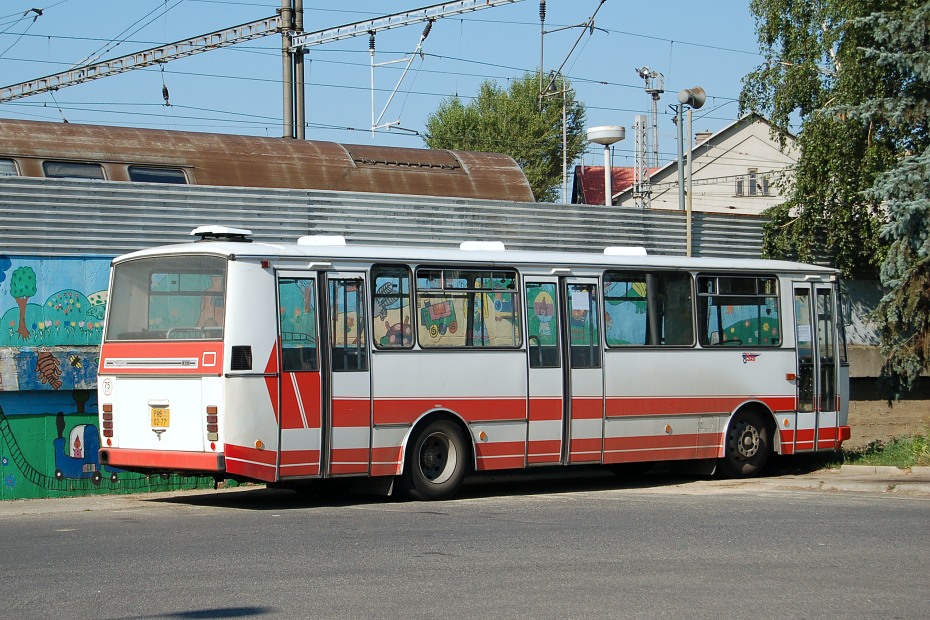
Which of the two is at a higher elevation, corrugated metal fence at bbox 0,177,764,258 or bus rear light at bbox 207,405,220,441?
corrugated metal fence at bbox 0,177,764,258

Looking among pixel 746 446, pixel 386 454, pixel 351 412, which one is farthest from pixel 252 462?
pixel 746 446

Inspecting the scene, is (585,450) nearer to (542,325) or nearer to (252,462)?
(542,325)

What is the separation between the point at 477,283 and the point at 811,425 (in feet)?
18.8

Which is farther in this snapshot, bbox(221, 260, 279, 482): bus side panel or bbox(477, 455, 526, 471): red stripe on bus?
bbox(477, 455, 526, 471): red stripe on bus

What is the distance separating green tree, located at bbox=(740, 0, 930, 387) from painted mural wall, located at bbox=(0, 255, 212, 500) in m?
10.5

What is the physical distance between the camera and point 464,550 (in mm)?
9492

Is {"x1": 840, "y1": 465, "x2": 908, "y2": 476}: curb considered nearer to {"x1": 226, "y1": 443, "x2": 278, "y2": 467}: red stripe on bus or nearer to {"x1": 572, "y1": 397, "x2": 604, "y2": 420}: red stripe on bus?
{"x1": 572, "y1": 397, "x2": 604, "y2": 420}: red stripe on bus

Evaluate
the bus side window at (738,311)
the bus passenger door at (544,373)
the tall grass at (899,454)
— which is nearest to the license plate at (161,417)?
the bus passenger door at (544,373)

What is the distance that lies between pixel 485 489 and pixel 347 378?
3.33 metres

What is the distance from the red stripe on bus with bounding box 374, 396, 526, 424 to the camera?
43.3ft

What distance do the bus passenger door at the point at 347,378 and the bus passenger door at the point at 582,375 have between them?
108 inches

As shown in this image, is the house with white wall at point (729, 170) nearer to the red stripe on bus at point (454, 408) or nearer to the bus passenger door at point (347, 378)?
the red stripe on bus at point (454, 408)

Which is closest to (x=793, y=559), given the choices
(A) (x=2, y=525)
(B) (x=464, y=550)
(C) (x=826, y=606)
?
(C) (x=826, y=606)

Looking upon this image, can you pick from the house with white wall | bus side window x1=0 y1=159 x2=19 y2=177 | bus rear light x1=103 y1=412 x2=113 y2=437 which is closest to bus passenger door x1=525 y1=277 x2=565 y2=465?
bus rear light x1=103 y1=412 x2=113 y2=437
